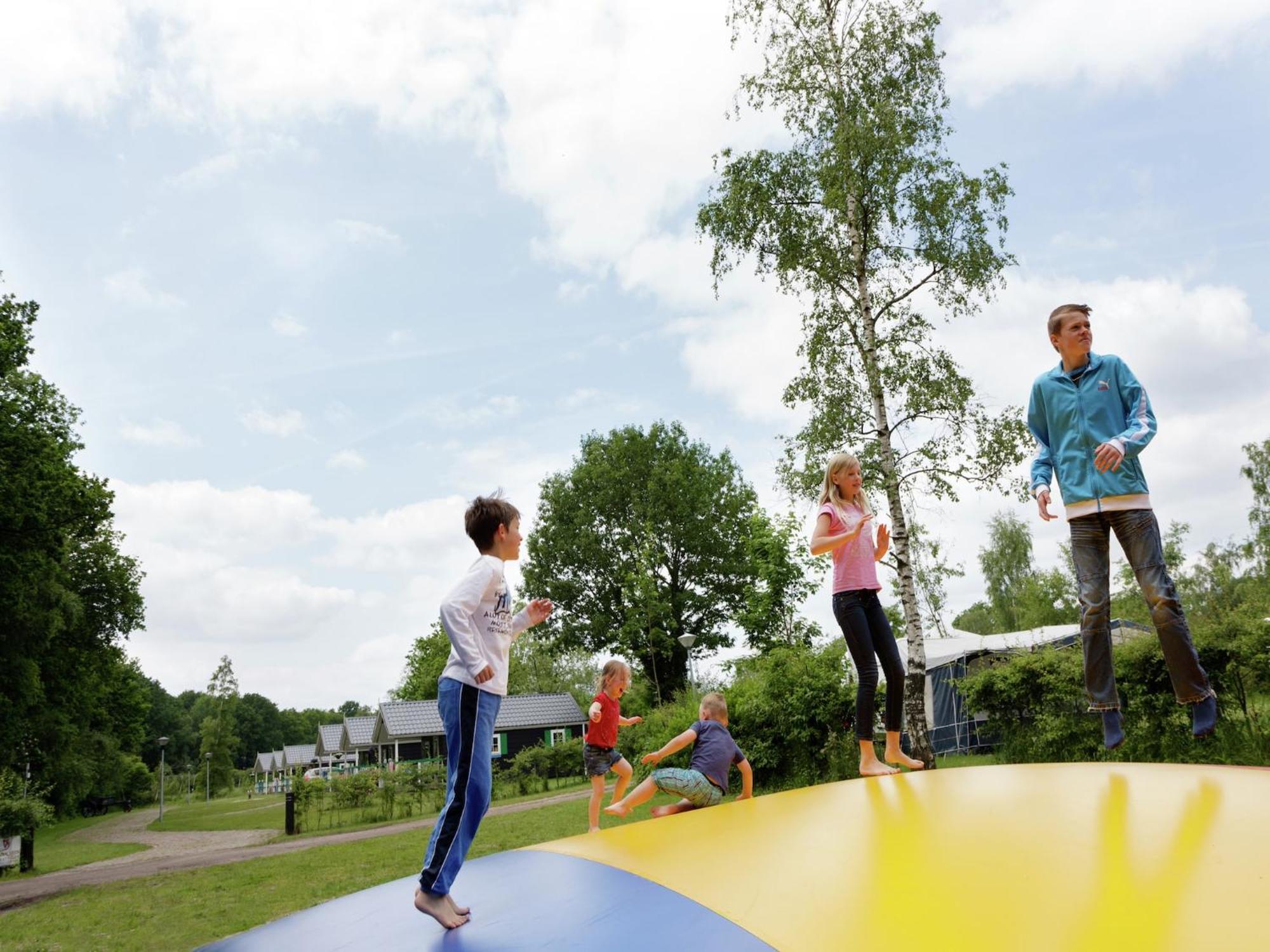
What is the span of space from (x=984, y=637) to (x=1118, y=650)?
1386cm

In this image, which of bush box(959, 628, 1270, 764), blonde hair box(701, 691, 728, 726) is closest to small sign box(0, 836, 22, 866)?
blonde hair box(701, 691, 728, 726)

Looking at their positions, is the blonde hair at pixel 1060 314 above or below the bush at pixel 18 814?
above

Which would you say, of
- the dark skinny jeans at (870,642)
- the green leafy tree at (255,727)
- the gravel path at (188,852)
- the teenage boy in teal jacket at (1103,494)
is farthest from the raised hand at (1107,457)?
the green leafy tree at (255,727)

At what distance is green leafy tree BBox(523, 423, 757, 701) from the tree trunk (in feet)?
74.9

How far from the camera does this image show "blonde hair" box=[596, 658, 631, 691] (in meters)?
7.04

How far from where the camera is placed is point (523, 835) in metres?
14.0

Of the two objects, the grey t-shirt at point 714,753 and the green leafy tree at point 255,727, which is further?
the green leafy tree at point 255,727

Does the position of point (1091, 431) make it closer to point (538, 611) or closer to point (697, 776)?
point (538, 611)

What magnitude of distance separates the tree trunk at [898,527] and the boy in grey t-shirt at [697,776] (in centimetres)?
633

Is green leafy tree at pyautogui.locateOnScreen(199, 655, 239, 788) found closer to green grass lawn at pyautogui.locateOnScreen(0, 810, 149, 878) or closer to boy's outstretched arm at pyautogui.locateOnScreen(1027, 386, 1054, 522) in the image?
green grass lawn at pyautogui.locateOnScreen(0, 810, 149, 878)

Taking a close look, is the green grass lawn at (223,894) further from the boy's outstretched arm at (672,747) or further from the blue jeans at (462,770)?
the blue jeans at (462,770)

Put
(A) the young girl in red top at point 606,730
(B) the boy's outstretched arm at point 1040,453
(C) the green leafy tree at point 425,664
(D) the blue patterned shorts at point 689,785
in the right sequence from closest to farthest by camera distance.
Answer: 1. (B) the boy's outstretched arm at point 1040,453
2. (D) the blue patterned shorts at point 689,785
3. (A) the young girl in red top at point 606,730
4. (C) the green leafy tree at point 425,664

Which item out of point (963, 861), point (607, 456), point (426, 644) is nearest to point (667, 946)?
point (963, 861)

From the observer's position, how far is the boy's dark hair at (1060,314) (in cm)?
436
